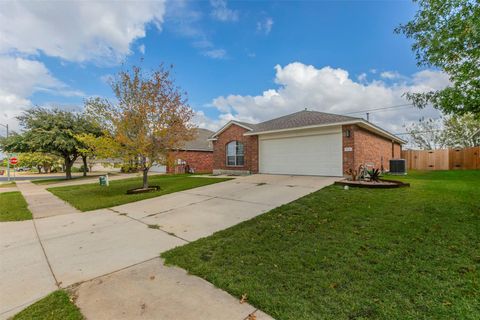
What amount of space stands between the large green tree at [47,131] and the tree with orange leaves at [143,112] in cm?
963

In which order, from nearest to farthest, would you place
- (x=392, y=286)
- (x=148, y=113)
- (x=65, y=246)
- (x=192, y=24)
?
(x=392, y=286)
(x=65, y=246)
(x=148, y=113)
(x=192, y=24)

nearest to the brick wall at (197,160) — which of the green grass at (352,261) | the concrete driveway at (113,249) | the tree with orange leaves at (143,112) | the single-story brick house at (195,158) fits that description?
the single-story brick house at (195,158)

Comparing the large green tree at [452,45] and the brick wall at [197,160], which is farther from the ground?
the large green tree at [452,45]

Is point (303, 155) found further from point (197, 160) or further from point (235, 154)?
point (197, 160)

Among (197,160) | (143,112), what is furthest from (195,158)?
(143,112)

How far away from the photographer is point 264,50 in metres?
13.5

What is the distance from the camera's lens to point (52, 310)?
222 cm

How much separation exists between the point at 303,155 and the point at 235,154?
5.40 meters

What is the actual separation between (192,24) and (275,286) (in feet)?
37.2

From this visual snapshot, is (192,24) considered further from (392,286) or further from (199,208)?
(392,286)

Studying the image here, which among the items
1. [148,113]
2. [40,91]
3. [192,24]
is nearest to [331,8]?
[192,24]

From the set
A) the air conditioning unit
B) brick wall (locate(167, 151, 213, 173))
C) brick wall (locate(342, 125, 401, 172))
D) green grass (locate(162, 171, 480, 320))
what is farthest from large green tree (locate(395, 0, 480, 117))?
brick wall (locate(167, 151, 213, 173))

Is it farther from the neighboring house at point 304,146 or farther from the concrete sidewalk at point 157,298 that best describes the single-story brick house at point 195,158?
the concrete sidewalk at point 157,298

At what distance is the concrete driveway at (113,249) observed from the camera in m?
2.40
